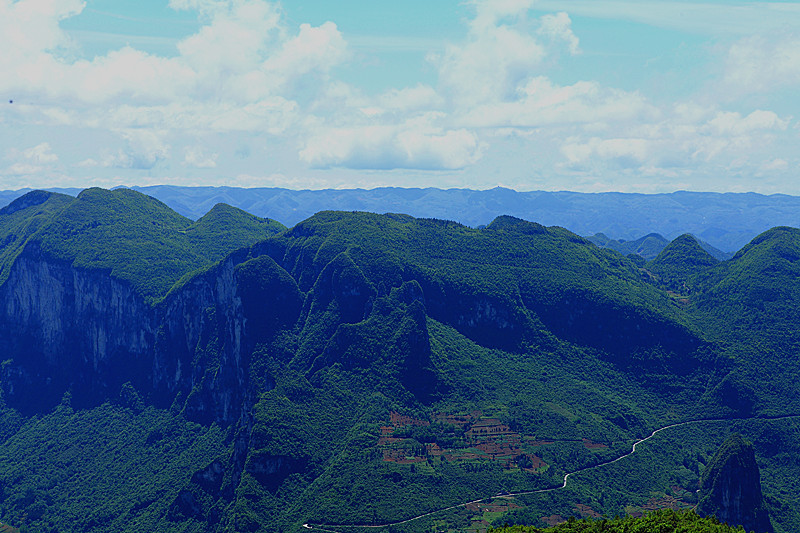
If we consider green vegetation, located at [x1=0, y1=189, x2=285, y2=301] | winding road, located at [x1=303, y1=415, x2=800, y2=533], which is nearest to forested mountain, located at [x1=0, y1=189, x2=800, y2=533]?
winding road, located at [x1=303, y1=415, x2=800, y2=533]

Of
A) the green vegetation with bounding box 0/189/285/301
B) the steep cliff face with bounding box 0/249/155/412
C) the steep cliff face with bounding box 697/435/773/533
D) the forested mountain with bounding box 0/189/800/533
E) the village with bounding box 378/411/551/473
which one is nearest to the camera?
the steep cliff face with bounding box 697/435/773/533

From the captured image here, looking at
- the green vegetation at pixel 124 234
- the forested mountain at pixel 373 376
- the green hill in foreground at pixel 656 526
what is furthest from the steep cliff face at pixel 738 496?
the green vegetation at pixel 124 234

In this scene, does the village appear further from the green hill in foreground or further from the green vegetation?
the green vegetation

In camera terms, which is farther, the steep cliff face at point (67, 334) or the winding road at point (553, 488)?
the steep cliff face at point (67, 334)

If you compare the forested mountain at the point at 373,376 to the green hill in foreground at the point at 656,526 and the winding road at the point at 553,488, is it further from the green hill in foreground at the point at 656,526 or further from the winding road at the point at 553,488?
the green hill in foreground at the point at 656,526

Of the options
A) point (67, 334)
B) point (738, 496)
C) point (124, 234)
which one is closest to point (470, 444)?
point (738, 496)

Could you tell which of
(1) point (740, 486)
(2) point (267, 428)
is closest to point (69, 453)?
(2) point (267, 428)
